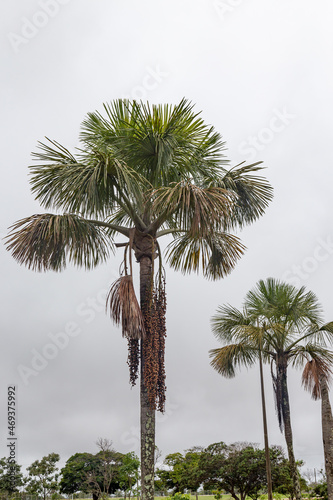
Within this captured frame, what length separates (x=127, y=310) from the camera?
8.82 metres

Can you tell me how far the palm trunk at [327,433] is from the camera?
1621 cm

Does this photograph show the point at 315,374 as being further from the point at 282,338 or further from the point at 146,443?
the point at 146,443

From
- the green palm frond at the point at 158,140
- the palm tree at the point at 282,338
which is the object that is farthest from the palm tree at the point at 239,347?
the green palm frond at the point at 158,140

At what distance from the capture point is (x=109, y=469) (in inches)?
1850

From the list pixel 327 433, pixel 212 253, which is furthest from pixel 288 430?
pixel 212 253

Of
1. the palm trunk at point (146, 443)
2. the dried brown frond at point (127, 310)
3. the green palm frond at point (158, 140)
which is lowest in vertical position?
the palm trunk at point (146, 443)

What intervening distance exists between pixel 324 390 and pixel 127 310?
427 inches

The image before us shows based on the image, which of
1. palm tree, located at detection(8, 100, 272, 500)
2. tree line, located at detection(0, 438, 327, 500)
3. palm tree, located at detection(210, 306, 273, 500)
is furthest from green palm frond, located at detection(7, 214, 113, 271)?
tree line, located at detection(0, 438, 327, 500)

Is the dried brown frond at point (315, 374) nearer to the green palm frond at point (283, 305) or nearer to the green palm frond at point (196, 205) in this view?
the green palm frond at point (283, 305)

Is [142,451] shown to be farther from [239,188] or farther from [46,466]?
[46,466]

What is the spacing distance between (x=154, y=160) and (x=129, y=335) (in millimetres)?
3711

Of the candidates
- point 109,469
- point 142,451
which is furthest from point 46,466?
point 142,451

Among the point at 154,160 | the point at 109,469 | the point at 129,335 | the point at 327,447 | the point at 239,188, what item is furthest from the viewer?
the point at 109,469

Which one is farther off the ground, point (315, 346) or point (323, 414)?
point (315, 346)
